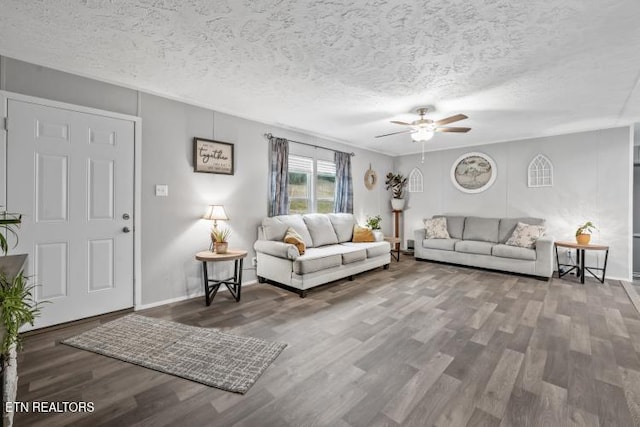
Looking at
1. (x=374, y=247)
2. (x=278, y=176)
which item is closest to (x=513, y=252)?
(x=374, y=247)

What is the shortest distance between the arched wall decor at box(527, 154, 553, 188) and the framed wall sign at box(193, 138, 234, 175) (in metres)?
5.46

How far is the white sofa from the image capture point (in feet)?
12.2

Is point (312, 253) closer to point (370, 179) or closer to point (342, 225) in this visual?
point (342, 225)

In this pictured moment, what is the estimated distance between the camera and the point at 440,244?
5609mm

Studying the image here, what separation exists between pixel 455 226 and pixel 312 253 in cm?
351

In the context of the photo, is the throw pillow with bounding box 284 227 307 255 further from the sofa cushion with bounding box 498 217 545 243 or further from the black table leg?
the sofa cushion with bounding box 498 217 545 243

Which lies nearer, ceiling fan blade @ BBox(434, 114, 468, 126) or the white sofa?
ceiling fan blade @ BBox(434, 114, 468, 126)

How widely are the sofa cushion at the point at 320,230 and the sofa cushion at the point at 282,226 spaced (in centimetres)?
11

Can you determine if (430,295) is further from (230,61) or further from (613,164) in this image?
(613,164)

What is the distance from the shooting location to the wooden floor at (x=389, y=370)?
1641 millimetres

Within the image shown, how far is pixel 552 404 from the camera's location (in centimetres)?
172

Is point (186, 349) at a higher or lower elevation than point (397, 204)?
lower

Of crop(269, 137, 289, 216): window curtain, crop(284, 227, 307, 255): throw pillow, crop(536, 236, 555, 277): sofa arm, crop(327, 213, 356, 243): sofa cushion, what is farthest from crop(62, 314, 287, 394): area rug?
crop(536, 236, 555, 277): sofa arm

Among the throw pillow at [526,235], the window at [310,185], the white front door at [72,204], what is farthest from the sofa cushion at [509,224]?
the white front door at [72,204]
